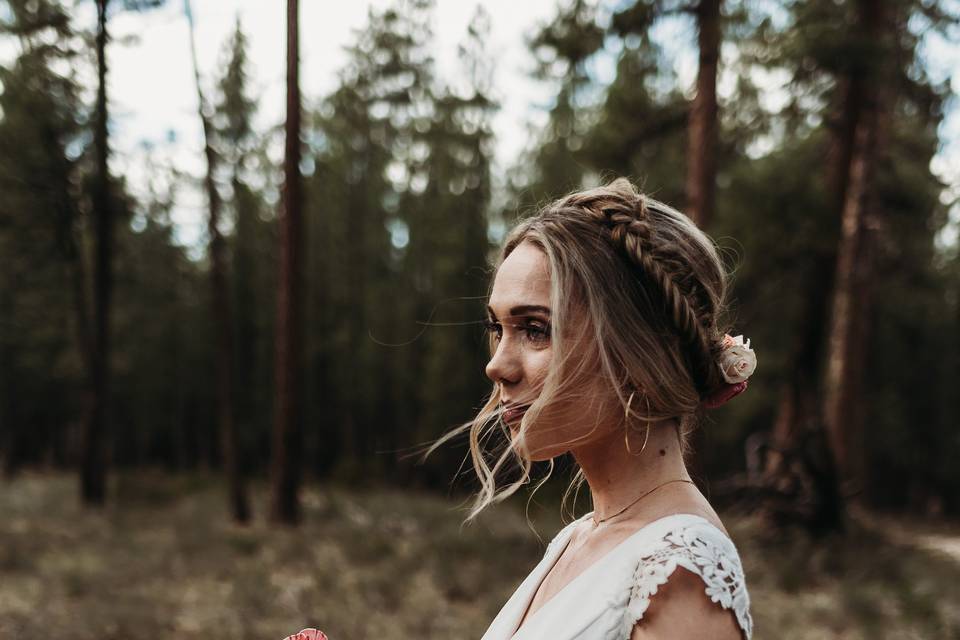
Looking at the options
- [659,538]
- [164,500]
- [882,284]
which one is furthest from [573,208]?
[882,284]

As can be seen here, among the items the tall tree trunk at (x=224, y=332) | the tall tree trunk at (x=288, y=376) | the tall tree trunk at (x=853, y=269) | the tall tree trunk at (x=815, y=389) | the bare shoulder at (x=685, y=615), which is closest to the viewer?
the bare shoulder at (x=685, y=615)

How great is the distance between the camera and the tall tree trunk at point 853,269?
43.6 feet

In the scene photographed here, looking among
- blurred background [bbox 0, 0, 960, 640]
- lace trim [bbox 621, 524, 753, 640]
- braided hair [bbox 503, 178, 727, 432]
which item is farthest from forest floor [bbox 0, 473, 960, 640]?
lace trim [bbox 621, 524, 753, 640]

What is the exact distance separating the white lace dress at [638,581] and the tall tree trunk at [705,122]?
7.87m

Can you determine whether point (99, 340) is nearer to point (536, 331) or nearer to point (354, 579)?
point (354, 579)

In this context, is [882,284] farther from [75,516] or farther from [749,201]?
[75,516]

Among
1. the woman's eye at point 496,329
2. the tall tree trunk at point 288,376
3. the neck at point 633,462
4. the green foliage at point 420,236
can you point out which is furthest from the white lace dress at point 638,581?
the tall tree trunk at point 288,376

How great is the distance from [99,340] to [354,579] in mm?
9514

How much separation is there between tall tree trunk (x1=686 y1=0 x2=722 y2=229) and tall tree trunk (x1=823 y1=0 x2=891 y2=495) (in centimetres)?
421

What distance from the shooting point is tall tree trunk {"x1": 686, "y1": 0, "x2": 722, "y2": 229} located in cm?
905

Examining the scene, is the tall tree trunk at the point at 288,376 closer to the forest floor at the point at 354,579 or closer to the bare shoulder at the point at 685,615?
the forest floor at the point at 354,579

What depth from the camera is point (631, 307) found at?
161cm

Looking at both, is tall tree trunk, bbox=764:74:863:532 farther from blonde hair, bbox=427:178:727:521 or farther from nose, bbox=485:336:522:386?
nose, bbox=485:336:522:386

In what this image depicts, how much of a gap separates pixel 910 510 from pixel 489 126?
26.5 m
